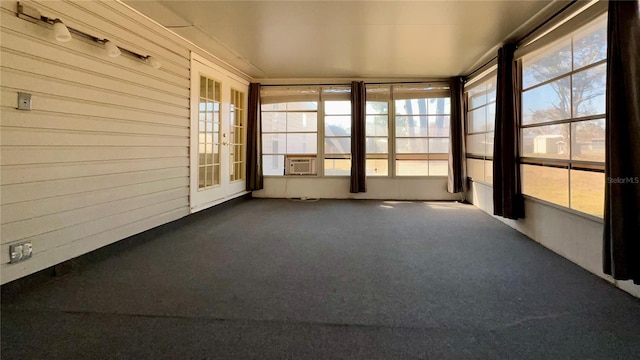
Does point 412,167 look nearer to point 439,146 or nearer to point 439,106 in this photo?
point 439,146

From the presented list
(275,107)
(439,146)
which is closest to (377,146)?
(439,146)

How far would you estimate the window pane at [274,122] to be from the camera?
7055 millimetres

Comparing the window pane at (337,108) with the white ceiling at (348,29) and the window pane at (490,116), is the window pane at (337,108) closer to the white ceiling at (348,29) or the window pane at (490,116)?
the white ceiling at (348,29)

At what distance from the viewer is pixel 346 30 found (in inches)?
153

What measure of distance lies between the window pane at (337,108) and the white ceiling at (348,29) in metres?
1.26

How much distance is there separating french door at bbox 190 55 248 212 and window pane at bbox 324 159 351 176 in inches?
70.3

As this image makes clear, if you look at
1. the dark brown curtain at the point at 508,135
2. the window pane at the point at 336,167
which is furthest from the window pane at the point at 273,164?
the dark brown curtain at the point at 508,135

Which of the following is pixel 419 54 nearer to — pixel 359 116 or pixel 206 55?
pixel 359 116

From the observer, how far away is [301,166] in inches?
275

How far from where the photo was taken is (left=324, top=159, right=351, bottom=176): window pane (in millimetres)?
6949

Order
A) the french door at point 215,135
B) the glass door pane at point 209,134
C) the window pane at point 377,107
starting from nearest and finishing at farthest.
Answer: the french door at point 215,135, the glass door pane at point 209,134, the window pane at point 377,107

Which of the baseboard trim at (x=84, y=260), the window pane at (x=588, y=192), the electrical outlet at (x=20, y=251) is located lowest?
the baseboard trim at (x=84, y=260)

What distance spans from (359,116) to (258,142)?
7.14 feet

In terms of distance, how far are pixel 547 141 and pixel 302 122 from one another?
15.1 feet
